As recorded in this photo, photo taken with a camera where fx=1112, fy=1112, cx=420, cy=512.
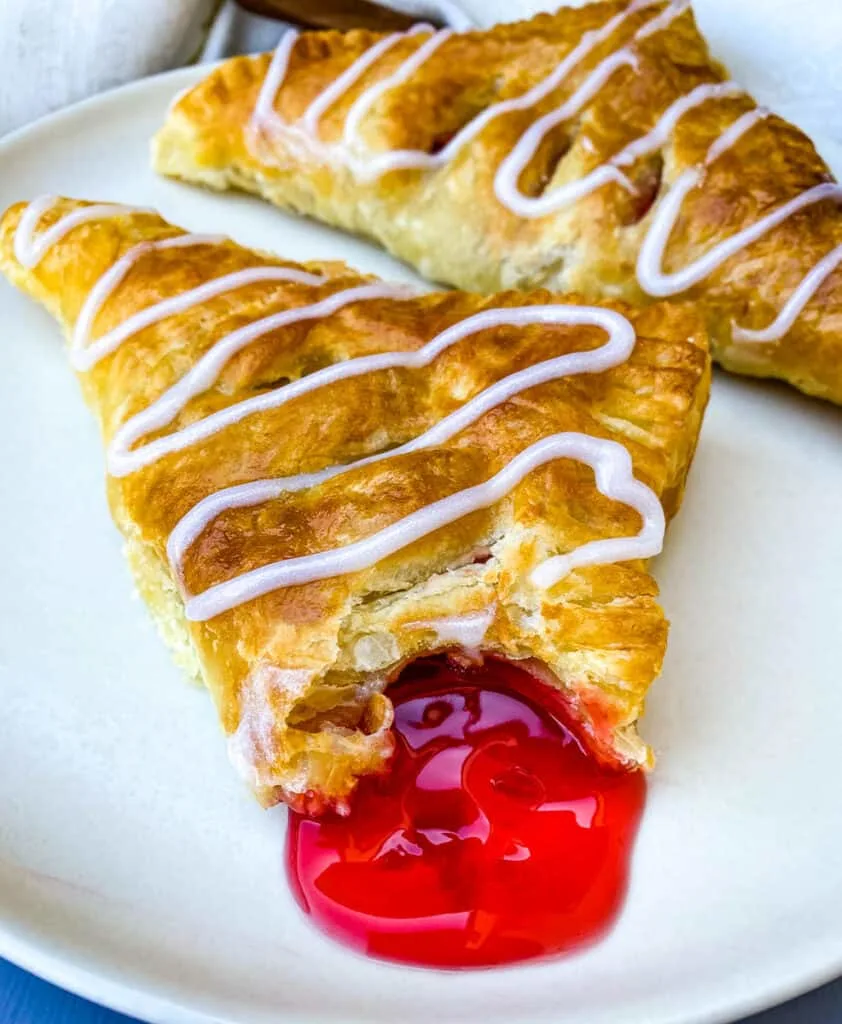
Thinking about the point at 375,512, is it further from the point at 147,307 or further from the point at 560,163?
the point at 560,163

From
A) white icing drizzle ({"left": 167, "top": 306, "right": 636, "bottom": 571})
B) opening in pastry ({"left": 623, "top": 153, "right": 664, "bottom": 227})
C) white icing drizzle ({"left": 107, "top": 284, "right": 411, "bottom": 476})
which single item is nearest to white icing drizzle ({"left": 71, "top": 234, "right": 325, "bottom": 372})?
white icing drizzle ({"left": 107, "top": 284, "right": 411, "bottom": 476})

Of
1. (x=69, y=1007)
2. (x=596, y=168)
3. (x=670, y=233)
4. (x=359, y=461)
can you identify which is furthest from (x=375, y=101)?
(x=69, y=1007)

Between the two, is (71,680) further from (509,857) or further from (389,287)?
(389,287)

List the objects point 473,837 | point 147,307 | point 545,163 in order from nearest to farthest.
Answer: point 473,837
point 147,307
point 545,163

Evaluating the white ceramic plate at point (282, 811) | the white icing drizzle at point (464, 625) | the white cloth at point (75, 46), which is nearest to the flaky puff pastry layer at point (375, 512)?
the white icing drizzle at point (464, 625)

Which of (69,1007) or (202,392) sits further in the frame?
(202,392)

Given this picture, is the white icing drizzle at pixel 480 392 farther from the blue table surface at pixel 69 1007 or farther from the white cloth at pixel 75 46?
the white cloth at pixel 75 46

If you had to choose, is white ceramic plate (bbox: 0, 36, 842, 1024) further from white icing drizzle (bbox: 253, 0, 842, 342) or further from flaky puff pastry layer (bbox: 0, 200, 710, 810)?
white icing drizzle (bbox: 253, 0, 842, 342)
